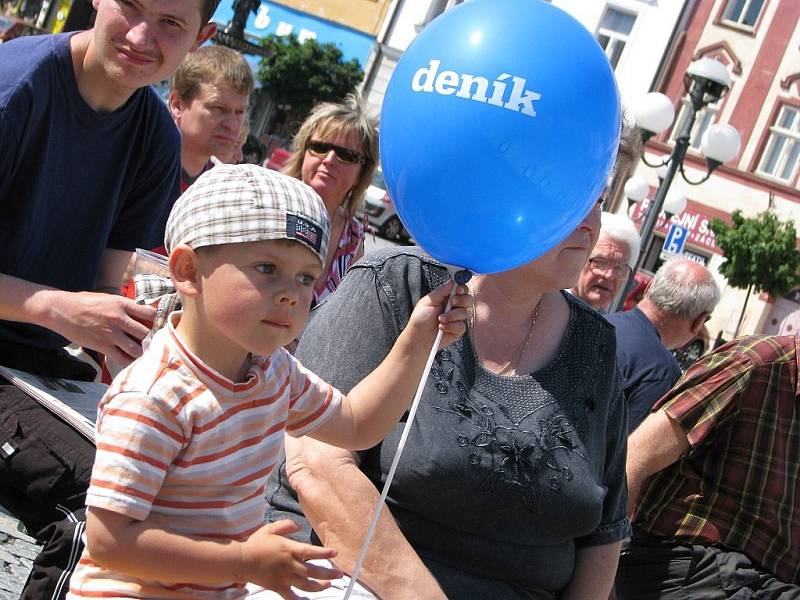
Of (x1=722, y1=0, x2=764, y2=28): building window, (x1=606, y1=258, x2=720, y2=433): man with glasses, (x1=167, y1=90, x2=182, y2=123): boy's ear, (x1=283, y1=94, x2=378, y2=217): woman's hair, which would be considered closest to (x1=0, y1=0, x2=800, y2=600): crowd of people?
(x1=606, y1=258, x2=720, y2=433): man with glasses

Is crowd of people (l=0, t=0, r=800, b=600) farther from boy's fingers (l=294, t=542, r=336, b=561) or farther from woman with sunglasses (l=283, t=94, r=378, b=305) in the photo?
woman with sunglasses (l=283, t=94, r=378, b=305)

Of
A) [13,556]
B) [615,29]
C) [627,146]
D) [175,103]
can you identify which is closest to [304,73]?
[615,29]

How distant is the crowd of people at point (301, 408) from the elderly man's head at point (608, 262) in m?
1.89

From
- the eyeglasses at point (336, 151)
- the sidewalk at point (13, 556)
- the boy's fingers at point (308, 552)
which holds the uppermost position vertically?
the eyeglasses at point (336, 151)

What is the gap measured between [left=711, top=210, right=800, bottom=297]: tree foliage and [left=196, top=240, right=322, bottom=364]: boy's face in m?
27.0

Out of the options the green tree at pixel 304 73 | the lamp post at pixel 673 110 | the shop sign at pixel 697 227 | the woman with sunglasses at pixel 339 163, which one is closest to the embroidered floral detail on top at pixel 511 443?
the woman with sunglasses at pixel 339 163

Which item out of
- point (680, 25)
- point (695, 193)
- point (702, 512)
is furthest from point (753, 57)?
point (702, 512)

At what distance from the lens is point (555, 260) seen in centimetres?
248

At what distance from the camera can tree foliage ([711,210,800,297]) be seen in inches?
1059

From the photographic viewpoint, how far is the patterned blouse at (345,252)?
4.70 metres

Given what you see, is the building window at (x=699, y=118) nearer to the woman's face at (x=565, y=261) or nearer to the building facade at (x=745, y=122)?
the building facade at (x=745, y=122)

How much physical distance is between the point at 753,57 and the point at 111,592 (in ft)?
101

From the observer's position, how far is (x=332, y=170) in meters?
4.93

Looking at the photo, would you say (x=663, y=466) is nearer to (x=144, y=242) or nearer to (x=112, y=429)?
(x=144, y=242)
